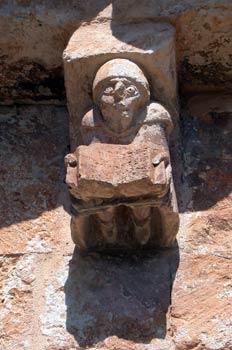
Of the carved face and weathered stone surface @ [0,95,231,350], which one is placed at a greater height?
the carved face

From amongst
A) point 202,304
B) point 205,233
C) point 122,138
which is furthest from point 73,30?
point 202,304

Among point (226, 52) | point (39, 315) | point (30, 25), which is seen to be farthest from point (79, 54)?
point (39, 315)

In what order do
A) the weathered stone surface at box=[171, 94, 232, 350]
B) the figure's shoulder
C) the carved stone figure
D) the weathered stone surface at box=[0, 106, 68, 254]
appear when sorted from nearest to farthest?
the carved stone figure, the weathered stone surface at box=[171, 94, 232, 350], the figure's shoulder, the weathered stone surface at box=[0, 106, 68, 254]

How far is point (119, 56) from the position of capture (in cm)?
Result: 355

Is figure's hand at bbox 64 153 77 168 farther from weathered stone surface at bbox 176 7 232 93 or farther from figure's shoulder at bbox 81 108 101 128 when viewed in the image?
weathered stone surface at bbox 176 7 232 93

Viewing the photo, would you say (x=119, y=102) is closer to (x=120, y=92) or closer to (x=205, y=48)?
(x=120, y=92)

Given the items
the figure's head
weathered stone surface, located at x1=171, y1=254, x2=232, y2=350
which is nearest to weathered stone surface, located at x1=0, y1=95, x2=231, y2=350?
weathered stone surface, located at x1=171, y1=254, x2=232, y2=350

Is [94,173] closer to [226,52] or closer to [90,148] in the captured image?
[90,148]

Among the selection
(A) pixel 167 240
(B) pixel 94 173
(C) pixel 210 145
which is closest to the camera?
(B) pixel 94 173

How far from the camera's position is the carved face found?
135 inches

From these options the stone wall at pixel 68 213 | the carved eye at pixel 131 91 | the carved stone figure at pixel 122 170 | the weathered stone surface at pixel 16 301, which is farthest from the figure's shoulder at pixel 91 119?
the weathered stone surface at pixel 16 301

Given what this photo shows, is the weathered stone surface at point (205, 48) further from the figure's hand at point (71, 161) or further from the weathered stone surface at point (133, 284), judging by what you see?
the figure's hand at point (71, 161)

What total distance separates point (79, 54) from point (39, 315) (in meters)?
0.73

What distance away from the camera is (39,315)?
344 cm
